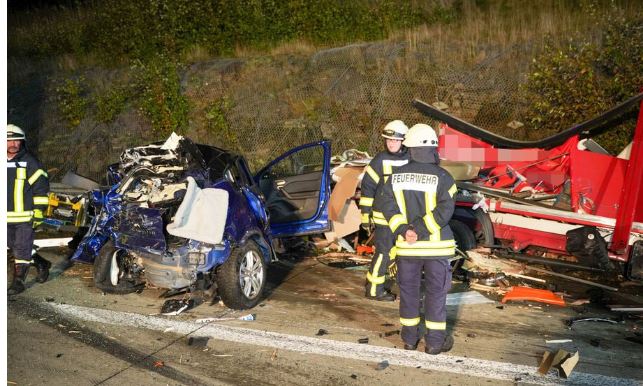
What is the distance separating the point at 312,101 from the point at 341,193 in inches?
258

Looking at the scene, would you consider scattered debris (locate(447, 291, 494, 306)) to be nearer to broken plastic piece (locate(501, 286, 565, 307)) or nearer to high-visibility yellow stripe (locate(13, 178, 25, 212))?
broken plastic piece (locate(501, 286, 565, 307))

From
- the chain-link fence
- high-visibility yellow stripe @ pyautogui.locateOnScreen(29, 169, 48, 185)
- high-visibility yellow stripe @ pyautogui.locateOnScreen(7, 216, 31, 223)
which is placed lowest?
high-visibility yellow stripe @ pyautogui.locateOnScreen(7, 216, 31, 223)

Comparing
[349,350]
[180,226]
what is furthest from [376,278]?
[180,226]

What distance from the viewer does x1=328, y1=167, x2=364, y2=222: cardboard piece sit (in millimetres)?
9367

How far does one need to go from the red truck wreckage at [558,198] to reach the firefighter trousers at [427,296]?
10.8 ft

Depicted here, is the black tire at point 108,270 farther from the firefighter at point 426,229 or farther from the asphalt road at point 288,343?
the firefighter at point 426,229

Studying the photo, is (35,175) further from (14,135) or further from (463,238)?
(463,238)

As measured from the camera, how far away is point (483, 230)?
934 centimetres

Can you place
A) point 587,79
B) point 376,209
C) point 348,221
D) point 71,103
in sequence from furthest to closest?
point 71,103, point 587,79, point 348,221, point 376,209

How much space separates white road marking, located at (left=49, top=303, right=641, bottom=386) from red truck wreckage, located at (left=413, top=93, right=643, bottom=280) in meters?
3.28

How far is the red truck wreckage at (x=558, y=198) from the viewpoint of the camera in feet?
27.9

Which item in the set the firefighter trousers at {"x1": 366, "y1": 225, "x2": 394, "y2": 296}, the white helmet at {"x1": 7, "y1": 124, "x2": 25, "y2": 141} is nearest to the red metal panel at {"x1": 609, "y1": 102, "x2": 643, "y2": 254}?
the firefighter trousers at {"x1": 366, "y1": 225, "x2": 394, "y2": 296}

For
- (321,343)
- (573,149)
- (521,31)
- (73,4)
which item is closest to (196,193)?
(321,343)

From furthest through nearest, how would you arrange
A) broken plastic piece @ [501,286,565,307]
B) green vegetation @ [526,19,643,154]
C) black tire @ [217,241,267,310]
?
green vegetation @ [526,19,643,154] < broken plastic piece @ [501,286,565,307] < black tire @ [217,241,267,310]
